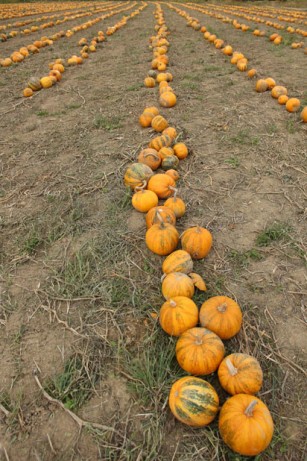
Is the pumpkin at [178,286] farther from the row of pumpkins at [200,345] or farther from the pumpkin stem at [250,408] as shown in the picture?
the pumpkin stem at [250,408]

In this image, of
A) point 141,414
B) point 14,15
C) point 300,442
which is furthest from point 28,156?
point 14,15

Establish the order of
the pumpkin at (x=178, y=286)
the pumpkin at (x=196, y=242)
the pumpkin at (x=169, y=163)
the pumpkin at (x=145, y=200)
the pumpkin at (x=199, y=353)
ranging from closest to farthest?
the pumpkin at (x=199, y=353), the pumpkin at (x=178, y=286), the pumpkin at (x=196, y=242), the pumpkin at (x=145, y=200), the pumpkin at (x=169, y=163)

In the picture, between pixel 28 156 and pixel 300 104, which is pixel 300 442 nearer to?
pixel 28 156

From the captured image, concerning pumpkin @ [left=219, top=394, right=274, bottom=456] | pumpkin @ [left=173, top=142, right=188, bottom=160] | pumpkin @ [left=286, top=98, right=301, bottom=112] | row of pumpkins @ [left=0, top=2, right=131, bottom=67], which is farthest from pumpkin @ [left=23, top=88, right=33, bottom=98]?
pumpkin @ [left=219, top=394, right=274, bottom=456]

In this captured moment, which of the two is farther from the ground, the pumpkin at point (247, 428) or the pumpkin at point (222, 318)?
the pumpkin at point (222, 318)

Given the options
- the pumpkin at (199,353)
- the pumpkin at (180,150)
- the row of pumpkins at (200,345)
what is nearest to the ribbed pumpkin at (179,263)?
the row of pumpkins at (200,345)

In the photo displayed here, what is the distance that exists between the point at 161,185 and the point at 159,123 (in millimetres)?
2287

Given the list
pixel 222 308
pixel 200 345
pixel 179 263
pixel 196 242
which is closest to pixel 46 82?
pixel 196 242

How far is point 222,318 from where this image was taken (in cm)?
289

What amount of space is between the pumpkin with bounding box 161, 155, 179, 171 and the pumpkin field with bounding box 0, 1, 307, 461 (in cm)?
2

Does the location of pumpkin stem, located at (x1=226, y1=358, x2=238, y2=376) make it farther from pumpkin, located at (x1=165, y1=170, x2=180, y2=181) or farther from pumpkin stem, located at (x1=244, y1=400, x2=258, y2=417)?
pumpkin, located at (x1=165, y1=170, x2=180, y2=181)

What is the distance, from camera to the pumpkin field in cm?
245

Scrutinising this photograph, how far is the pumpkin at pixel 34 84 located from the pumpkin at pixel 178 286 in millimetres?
8270

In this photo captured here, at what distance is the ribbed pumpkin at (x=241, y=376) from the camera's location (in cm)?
252
